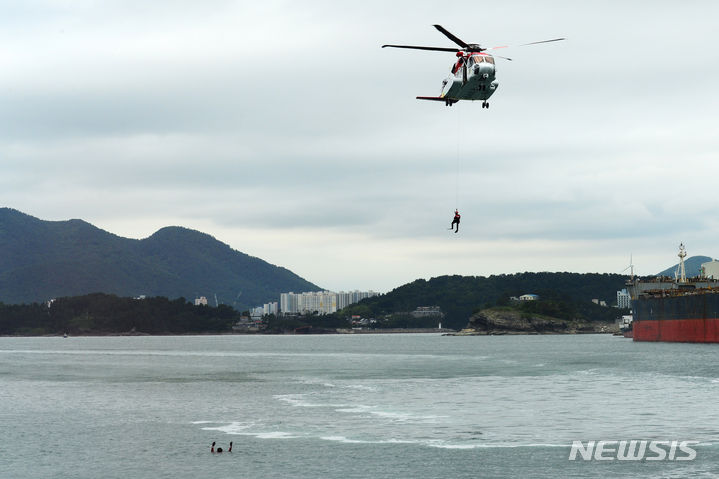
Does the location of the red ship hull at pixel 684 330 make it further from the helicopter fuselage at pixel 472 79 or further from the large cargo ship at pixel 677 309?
the helicopter fuselage at pixel 472 79

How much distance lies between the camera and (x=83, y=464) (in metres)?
48.2

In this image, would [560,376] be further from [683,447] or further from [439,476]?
[439,476]

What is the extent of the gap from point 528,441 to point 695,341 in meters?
120

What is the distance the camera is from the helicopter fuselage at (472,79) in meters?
54.2

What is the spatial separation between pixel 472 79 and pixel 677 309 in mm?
121636

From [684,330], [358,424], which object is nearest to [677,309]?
[684,330]

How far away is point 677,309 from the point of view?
161375 millimetres

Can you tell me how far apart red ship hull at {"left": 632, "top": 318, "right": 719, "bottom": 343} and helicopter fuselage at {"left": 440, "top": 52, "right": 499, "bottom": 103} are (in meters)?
110

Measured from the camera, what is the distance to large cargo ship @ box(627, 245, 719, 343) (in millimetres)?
150375

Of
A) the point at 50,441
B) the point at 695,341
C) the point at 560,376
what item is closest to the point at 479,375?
the point at 560,376

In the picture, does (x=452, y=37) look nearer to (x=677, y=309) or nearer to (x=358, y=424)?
(x=358, y=424)

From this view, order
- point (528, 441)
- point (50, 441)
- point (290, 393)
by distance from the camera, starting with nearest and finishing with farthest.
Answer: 1. point (528, 441)
2. point (50, 441)
3. point (290, 393)

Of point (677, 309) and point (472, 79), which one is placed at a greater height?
point (472, 79)

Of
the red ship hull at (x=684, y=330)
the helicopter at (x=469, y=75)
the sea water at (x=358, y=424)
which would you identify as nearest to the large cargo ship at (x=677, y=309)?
the red ship hull at (x=684, y=330)
